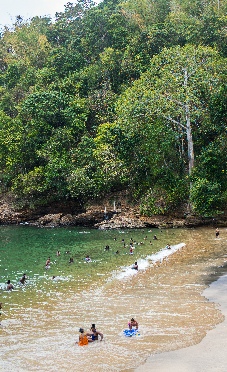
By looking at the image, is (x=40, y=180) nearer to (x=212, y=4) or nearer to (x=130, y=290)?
(x=130, y=290)

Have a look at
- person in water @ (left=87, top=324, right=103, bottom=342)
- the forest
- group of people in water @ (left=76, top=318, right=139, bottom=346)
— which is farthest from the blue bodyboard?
the forest

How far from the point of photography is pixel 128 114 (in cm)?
4775

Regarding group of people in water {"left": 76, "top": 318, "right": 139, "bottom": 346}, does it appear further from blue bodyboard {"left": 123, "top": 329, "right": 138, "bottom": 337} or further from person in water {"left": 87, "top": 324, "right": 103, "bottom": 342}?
blue bodyboard {"left": 123, "top": 329, "right": 138, "bottom": 337}

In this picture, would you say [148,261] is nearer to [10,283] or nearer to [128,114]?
[10,283]

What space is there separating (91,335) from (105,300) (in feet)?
18.1

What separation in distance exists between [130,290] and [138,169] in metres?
26.6

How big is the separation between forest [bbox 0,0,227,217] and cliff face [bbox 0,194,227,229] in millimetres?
1240

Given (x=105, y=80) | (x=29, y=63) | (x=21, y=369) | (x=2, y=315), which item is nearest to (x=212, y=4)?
(x=105, y=80)

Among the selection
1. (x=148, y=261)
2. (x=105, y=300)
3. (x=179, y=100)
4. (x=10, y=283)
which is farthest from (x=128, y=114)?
(x=105, y=300)

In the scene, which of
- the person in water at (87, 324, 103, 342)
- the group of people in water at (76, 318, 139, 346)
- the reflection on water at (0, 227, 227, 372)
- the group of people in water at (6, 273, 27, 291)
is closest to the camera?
the reflection on water at (0, 227, 227, 372)

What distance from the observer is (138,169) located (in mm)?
49875

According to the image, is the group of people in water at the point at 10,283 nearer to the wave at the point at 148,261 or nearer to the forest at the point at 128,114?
the wave at the point at 148,261

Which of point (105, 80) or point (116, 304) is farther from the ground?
point (105, 80)

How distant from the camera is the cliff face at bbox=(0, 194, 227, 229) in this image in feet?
155
